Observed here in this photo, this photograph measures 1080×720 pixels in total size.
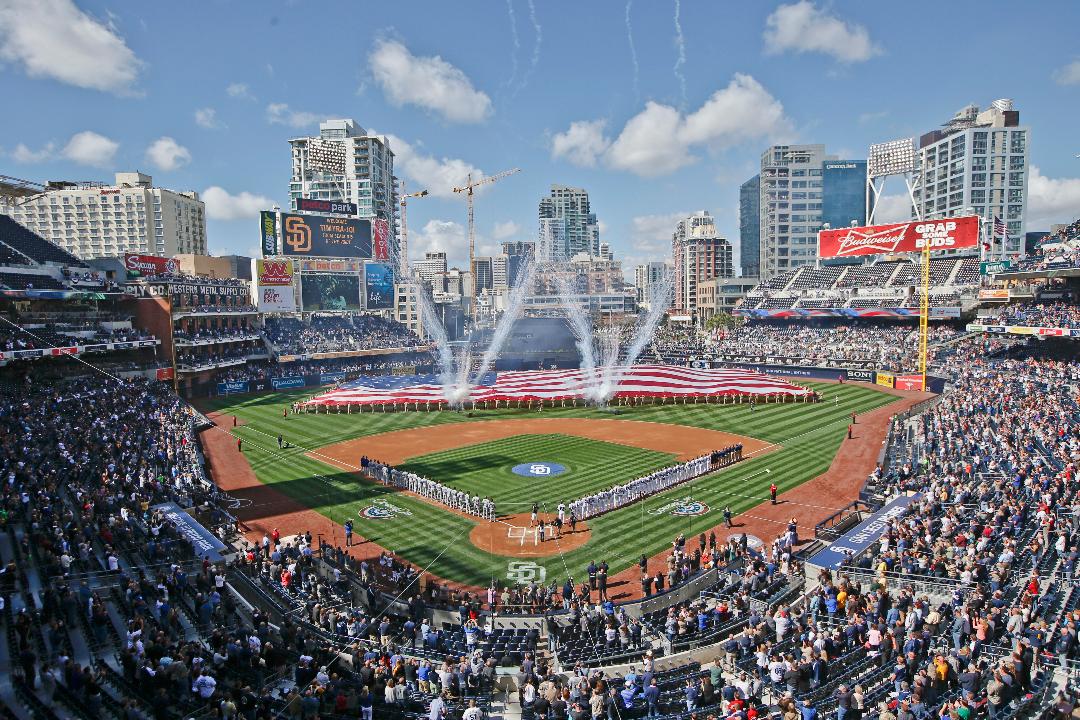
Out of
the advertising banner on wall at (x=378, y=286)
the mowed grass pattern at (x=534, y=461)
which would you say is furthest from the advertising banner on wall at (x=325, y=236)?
the mowed grass pattern at (x=534, y=461)

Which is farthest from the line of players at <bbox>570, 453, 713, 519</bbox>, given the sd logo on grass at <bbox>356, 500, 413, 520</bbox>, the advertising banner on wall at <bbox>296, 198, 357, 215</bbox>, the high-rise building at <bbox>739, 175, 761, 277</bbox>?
the high-rise building at <bbox>739, 175, 761, 277</bbox>

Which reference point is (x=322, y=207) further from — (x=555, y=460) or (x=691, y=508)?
(x=691, y=508)

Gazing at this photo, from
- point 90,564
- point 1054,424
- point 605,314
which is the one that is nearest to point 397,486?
point 90,564

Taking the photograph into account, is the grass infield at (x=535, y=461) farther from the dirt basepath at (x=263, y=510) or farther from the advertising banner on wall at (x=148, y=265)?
the advertising banner on wall at (x=148, y=265)

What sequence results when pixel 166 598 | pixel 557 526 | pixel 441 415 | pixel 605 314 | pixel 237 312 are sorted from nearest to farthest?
1. pixel 166 598
2. pixel 557 526
3. pixel 441 415
4. pixel 237 312
5. pixel 605 314

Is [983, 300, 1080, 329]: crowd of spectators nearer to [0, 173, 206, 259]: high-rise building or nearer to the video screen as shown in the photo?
the video screen

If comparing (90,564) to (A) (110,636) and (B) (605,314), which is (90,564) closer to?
(A) (110,636)

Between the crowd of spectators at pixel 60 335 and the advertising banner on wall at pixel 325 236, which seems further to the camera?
the advertising banner on wall at pixel 325 236
